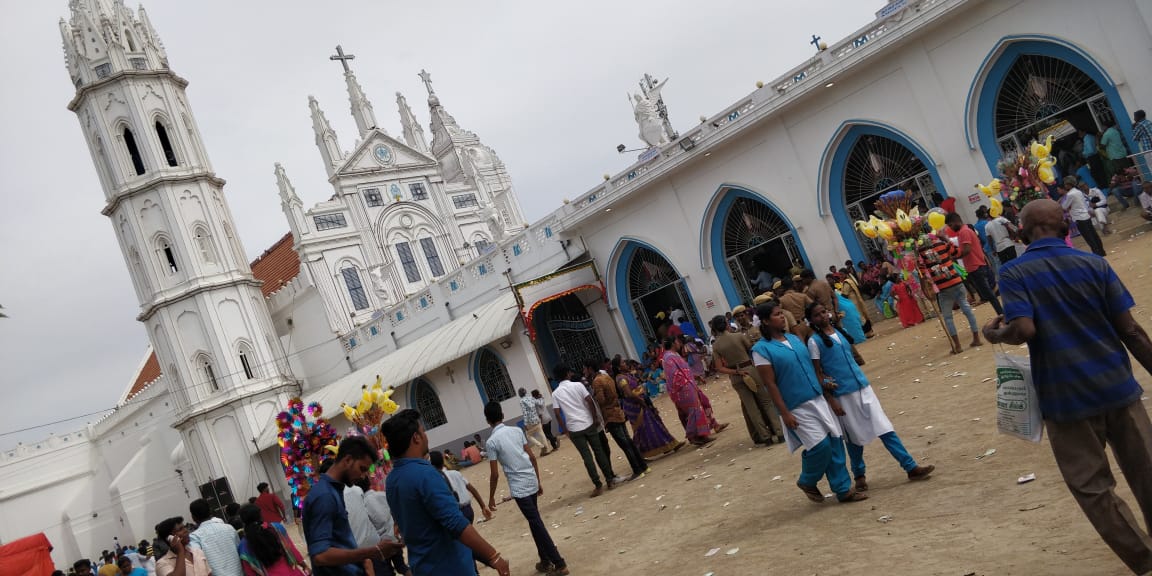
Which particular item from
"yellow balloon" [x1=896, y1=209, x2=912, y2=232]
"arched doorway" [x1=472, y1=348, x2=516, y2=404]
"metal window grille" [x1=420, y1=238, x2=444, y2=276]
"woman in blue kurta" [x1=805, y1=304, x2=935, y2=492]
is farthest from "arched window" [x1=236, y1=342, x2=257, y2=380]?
"woman in blue kurta" [x1=805, y1=304, x2=935, y2=492]

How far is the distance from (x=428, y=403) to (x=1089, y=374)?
84.3 feet

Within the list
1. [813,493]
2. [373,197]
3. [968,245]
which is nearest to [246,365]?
[373,197]

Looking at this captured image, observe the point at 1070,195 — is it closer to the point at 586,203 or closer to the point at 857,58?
the point at 857,58

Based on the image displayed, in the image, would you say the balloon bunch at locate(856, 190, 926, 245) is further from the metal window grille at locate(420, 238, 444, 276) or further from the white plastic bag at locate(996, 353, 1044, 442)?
the metal window grille at locate(420, 238, 444, 276)

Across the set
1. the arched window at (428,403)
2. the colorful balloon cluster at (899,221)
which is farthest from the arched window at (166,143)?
the colorful balloon cluster at (899,221)

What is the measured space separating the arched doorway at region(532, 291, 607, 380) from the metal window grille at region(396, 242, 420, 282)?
1404 centimetres

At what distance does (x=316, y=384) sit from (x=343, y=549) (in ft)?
104

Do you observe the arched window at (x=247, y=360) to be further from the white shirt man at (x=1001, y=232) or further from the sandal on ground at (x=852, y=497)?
the sandal on ground at (x=852, y=497)

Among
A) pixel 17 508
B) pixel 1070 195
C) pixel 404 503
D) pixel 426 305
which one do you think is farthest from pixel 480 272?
pixel 17 508

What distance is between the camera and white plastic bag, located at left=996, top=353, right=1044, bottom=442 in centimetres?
423

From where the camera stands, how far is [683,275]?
22203 millimetres

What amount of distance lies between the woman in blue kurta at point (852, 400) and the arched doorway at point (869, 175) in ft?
38.0

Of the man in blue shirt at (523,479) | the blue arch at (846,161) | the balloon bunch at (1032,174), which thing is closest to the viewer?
the man in blue shirt at (523,479)

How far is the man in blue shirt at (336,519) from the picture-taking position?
16.5 feet
